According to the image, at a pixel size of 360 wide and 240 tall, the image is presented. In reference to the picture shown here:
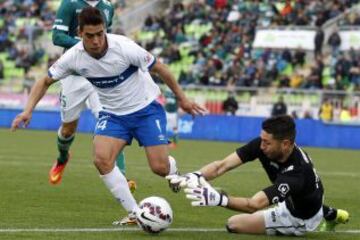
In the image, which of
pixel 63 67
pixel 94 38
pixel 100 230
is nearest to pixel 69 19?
pixel 63 67

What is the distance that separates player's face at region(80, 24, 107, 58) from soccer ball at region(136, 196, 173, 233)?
168 centimetres

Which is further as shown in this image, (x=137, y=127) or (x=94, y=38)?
(x=137, y=127)

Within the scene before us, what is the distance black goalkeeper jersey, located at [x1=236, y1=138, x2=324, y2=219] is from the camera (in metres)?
9.33

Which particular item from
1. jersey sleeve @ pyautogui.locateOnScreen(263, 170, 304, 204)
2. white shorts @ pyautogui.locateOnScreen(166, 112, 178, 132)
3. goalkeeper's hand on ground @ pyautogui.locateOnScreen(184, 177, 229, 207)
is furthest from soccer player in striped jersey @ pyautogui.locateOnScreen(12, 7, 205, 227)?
white shorts @ pyautogui.locateOnScreen(166, 112, 178, 132)

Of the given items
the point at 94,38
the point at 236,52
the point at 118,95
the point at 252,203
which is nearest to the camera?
the point at 252,203

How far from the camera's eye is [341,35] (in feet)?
120

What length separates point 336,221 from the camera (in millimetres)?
10367

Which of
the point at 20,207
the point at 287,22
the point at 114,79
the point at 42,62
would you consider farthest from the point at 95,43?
the point at 42,62

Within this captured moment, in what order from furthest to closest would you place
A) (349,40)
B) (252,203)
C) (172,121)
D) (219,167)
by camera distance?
(349,40) → (172,121) → (219,167) → (252,203)

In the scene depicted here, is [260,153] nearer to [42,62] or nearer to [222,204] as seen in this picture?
[222,204]

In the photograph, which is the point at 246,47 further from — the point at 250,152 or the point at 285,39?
the point at 250,152

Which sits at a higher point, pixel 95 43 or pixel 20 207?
pixel 95 43

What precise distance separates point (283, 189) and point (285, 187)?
41 millimetres

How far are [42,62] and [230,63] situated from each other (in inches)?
373
